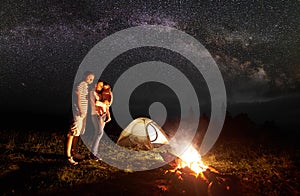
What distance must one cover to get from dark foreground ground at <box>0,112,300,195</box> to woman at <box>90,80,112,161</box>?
97cm

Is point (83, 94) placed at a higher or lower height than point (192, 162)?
higher

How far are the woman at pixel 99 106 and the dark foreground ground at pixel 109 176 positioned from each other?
3.18ft

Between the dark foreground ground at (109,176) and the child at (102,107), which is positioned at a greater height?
the child at (102,107)

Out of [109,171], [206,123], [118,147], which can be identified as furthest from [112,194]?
[206,123]

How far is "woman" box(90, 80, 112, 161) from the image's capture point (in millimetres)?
8240

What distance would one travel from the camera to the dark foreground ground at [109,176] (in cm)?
656

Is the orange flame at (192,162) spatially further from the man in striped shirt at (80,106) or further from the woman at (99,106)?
the man in striped shirt at (80,106)

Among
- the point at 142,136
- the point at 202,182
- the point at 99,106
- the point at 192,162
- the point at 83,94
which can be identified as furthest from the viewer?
the point at 142,136

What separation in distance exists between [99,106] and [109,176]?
2169mm

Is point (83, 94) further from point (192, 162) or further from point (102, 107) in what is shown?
point (192, 162)

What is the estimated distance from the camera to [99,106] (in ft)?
27.5

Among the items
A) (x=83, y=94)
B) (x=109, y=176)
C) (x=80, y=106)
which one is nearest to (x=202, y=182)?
(x=109, y=176)

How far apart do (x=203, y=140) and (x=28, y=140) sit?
1067cm

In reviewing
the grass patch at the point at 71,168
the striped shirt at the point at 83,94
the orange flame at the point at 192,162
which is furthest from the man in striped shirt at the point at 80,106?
A: the orange flame at the point at 192,162
